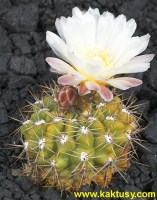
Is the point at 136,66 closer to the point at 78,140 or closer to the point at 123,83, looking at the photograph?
the point at 123,83

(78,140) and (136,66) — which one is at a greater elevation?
(136,66)

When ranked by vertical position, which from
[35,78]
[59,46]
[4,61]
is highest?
[59,46]

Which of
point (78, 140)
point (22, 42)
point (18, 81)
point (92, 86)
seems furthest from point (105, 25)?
point (22, 42)

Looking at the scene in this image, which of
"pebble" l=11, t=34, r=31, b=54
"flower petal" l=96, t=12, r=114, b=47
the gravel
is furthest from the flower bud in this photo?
"pebble" l=11, t=34, r=31, b=54

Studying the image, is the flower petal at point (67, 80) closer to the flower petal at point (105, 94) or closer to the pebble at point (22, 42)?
the flower petal at point (105, 94)

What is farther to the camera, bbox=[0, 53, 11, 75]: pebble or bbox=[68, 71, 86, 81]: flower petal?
bbox=[0, 53, 11, 75]: pebble

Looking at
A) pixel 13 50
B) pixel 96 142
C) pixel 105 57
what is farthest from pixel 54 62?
pixel 13 50

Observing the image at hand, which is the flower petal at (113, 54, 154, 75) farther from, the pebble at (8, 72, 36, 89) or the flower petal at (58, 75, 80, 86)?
the pebble at (8, 72, 36, 89)
